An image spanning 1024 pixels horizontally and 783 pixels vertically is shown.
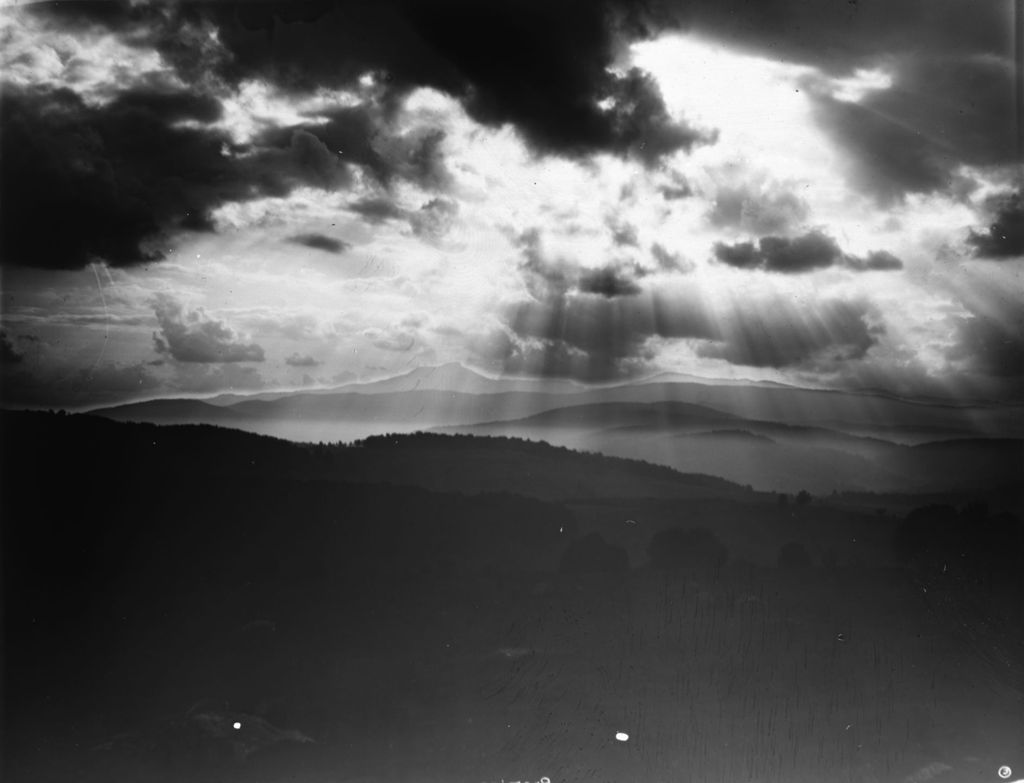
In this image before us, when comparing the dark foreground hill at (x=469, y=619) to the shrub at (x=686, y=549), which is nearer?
the dark foreground hill at (x=469, y=619)

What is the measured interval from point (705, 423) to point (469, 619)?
4.15 feet

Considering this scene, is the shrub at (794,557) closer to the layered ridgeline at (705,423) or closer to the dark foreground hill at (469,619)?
the dark foreground hill at (469,619)

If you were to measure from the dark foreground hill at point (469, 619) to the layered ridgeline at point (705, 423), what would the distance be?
0.30 ft

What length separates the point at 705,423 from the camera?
121 inches

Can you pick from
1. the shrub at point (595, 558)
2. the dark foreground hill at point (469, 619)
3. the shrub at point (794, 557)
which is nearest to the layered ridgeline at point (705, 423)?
the dark foreground hill at point (469, 619)

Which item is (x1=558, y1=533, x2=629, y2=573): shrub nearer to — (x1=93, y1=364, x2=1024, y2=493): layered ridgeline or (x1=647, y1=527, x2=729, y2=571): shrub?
(x1=647, y1=527, x2=729, y2=571): shrub

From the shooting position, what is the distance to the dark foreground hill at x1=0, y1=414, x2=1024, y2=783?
2895mm

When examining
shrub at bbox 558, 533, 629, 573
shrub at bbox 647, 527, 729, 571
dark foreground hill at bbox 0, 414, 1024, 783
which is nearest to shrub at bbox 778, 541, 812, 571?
dark foreground hill at bbox 0, 414, 1024, 783

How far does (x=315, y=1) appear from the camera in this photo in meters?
2.91

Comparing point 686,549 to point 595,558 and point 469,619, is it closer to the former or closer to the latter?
point 595,558

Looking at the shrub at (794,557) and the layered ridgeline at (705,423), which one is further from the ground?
the layered ridgeline at (705,423)

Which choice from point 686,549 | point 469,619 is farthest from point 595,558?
point 469,619

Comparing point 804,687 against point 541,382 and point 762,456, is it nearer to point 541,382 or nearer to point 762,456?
point 762,456

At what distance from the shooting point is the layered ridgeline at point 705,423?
3.04 m
